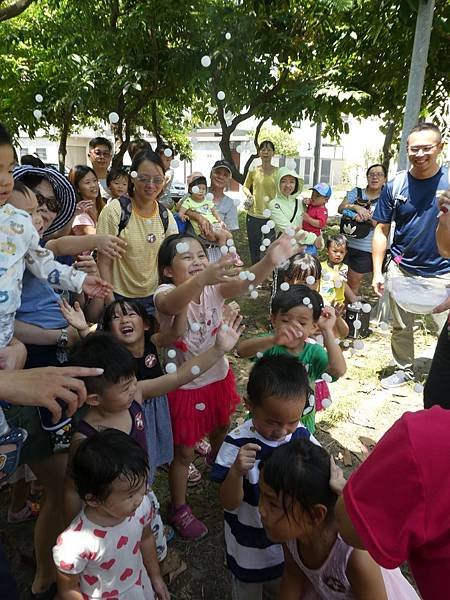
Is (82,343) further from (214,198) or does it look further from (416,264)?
(214,198)

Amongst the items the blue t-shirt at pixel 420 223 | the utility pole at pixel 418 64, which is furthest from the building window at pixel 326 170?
the blue t-shirt at pixel 420 223

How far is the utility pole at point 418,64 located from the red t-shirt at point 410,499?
439 cm

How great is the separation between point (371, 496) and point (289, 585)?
0.88 meters

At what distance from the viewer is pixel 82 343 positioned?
191 cm

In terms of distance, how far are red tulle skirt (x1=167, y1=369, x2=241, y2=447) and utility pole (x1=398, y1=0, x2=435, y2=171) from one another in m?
3.45

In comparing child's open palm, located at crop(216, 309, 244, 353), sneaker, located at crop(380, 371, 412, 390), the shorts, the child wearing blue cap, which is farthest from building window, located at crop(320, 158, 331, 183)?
child's open palm, located at crop(216, 309, 244, 353)

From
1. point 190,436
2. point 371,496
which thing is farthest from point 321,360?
point 371,496

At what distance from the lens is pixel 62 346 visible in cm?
214

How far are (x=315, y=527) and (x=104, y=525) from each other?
0.72m

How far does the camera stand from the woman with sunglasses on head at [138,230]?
2.84m

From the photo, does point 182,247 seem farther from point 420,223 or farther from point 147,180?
point 420,223

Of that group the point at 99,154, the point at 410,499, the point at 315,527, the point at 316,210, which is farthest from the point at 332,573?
the point at 316,210

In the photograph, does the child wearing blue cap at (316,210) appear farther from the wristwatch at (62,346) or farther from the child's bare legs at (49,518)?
the child's bare legs at (49,518)

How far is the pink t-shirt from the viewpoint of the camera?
237 cm
